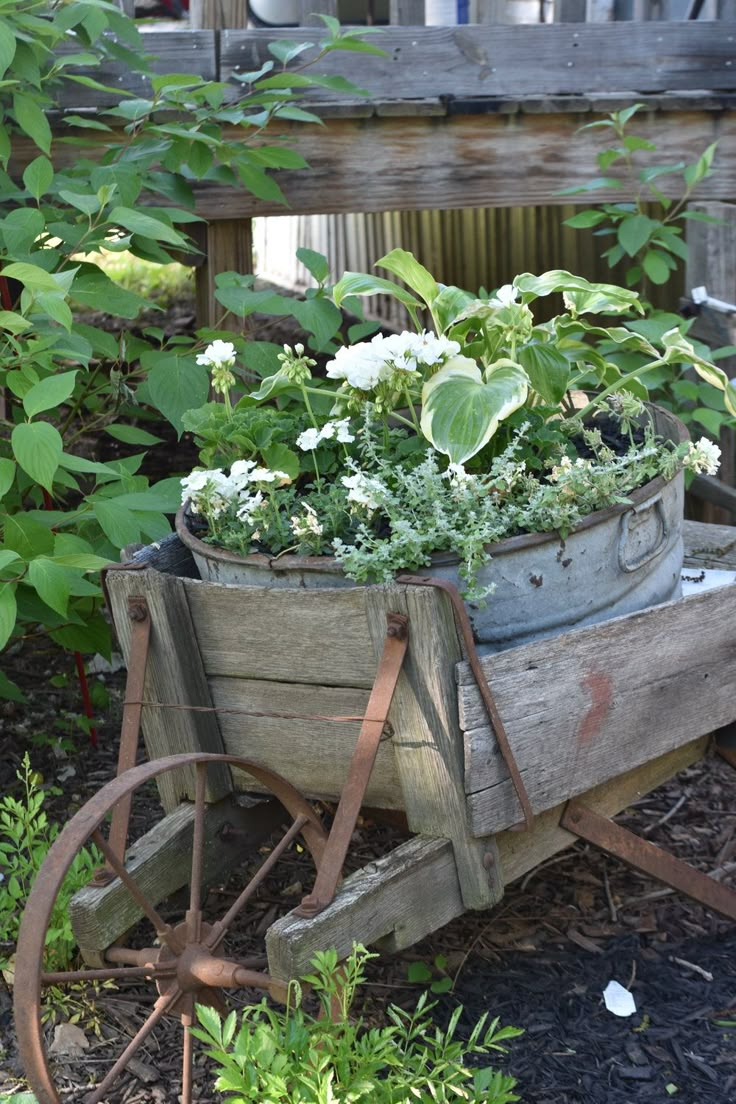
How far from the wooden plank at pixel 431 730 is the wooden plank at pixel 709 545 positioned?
1123 mm

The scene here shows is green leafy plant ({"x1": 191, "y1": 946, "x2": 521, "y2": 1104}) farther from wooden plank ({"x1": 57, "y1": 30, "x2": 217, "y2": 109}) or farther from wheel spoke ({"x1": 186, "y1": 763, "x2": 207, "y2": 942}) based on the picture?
wooden plank ({"x1": 57, "y1": 30, "x2": 217, "y2": 109})

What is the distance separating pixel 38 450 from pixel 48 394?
99 millimetres

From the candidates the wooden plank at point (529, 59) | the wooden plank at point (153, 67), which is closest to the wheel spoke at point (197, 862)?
the wooden plank at point (153, 67)

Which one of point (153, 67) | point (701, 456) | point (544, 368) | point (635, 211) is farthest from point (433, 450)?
point (153, 67)

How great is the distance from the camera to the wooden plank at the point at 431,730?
175cm

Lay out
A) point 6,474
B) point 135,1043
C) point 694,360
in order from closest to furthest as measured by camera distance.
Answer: point 135,1043
point 6,474
point 694,360

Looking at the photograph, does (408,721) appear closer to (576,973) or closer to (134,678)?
(134,678)

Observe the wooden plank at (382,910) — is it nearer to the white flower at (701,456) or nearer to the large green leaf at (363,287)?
the white flower at (701,456)

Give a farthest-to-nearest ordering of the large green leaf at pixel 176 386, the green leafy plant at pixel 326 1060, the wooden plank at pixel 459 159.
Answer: the wooden plank at pixel 459 159 → the large green leaf at pixel 176 386 → the green leafy plant at pixel 326 1060

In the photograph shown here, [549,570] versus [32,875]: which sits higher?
[549,570]

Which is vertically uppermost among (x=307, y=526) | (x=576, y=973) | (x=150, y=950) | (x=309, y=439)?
(x=309, y=439)

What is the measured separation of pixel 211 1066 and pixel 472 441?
115 centimetres

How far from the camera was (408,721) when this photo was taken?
1817 mm

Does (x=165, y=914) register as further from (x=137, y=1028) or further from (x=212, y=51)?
(x=212, y=51)
